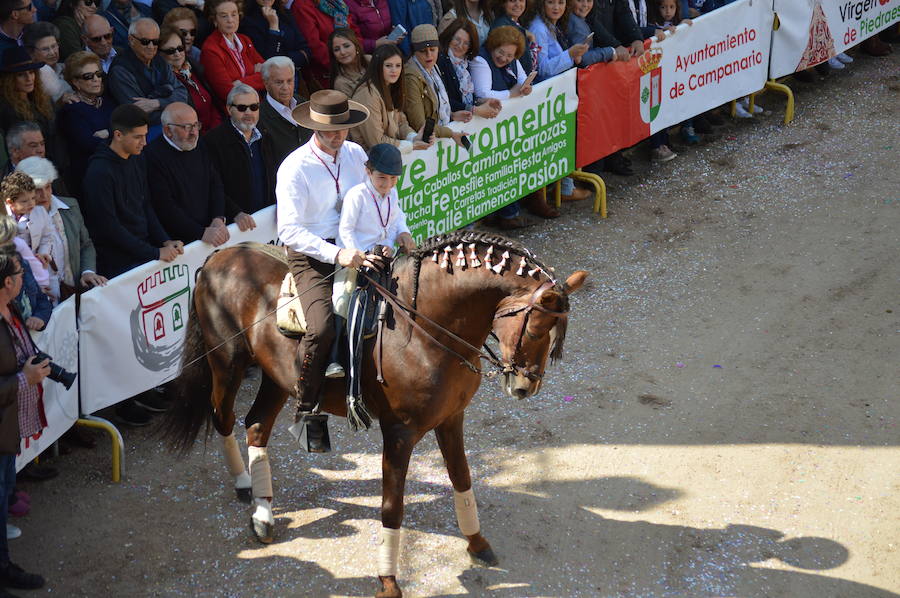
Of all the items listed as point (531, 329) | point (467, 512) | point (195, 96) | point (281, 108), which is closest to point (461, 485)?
point (467, 512)

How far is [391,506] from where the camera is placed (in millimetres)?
6344

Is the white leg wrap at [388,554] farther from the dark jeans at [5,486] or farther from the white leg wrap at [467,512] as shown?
the dark jeans at [5,486]

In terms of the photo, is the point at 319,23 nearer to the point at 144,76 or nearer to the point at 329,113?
the point at 144,76

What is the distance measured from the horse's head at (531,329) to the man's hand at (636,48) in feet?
23.0

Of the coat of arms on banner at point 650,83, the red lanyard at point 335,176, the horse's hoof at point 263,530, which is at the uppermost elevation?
the red lanyard at point 335,176

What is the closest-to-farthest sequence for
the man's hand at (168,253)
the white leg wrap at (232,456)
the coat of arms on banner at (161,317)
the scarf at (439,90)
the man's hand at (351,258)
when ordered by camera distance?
the man's hand at (351,258) → the white leg wrap at (232,456) → the coat of arms on banner at (161,317) → the man's hand at (168,253) → the scarf at (439,90)

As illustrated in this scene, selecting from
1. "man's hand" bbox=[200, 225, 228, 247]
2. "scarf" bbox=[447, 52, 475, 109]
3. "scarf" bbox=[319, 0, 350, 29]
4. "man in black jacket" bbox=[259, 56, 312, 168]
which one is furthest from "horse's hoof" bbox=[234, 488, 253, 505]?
"scarf" bbox=[319, 0, 350, 29]

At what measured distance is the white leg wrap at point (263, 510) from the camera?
693cm

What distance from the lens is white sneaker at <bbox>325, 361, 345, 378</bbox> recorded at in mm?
6242

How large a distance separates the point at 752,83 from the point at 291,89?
706cm

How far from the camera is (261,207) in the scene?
9156 mm

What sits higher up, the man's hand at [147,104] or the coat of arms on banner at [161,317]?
the man's hand at [147,104]

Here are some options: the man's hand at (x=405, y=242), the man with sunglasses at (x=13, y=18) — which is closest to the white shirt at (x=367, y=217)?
the man's hand at (x=405, y=242)

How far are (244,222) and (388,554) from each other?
3322mm
